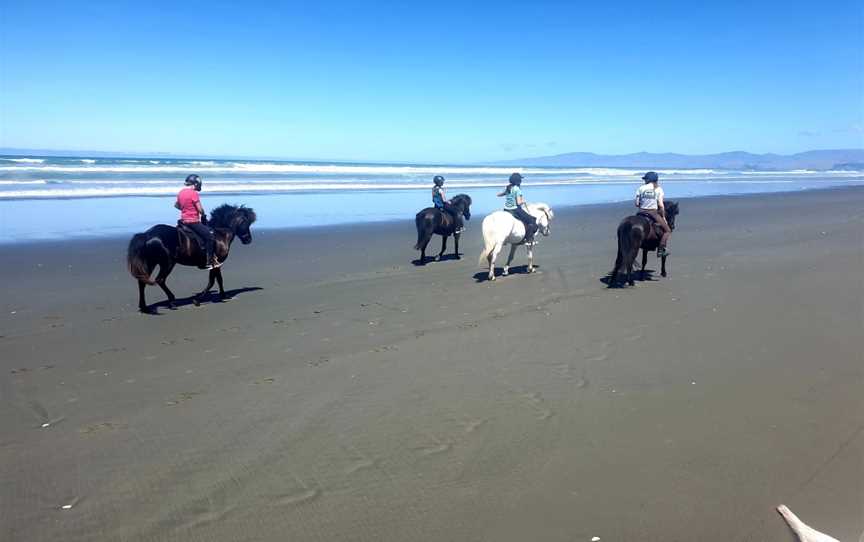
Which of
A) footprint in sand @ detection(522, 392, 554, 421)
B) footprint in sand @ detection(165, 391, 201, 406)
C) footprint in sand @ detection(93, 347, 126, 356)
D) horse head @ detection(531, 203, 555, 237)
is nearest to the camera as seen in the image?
footprint in sand @ detection(522, 392, 554, 421)

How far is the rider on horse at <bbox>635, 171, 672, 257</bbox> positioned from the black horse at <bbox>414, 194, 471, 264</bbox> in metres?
4.63

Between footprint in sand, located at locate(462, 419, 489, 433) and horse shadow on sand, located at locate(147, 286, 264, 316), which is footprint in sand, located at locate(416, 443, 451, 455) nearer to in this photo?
footprint in sand, located at locate(462, 419, 489, 433)

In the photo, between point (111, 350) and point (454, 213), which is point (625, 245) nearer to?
point (454, 213)

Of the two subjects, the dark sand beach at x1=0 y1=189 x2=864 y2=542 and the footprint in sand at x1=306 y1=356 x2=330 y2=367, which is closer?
the dark sand beach at x1=0 y1=189 x2=864 y2=542

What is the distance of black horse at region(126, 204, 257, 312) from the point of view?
8945mm

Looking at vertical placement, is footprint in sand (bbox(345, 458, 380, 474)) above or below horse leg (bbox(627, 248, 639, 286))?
below

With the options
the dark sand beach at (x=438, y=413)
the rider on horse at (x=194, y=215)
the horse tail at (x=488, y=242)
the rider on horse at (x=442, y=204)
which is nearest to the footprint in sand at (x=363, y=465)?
the dark sand beach at (x=438, y=413)

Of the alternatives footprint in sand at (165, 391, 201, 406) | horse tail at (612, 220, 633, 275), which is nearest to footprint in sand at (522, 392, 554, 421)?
footprint in sand at (165, 391, 201, 406)

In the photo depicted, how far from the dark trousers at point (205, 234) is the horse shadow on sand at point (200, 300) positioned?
67 centimetres

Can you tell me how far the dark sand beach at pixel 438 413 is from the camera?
3545 mm

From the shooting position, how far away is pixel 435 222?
13.7 metres

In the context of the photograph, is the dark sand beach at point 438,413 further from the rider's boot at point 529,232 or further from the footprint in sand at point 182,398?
the rider's boot at point 529,232

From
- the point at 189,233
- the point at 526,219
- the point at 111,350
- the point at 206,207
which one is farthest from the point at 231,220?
the point at 206,207

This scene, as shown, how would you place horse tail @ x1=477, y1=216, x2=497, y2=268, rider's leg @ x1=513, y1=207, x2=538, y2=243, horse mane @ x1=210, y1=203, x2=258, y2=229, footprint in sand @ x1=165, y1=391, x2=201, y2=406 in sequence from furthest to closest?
rider's leg @ x1=513, y1=207, x2=538, y2=243, horse tail @ x1=477, y1=216, x2=497, y2=268, horse mane @ x1=210, y1=203, x2=258, y2=229, footprint in sand @ x1=165, y1=391, x2=201, y2=406
